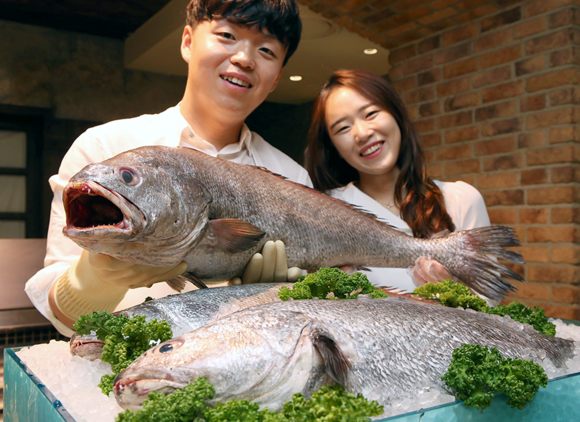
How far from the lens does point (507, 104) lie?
327cm

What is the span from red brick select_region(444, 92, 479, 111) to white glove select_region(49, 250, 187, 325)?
2.96m

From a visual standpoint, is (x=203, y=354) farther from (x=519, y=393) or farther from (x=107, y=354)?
(x=519, y=393)

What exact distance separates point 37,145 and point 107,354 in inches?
177

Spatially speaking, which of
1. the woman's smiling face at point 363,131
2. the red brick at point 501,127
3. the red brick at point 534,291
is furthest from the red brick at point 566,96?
the woman's smiling face at point 363,131

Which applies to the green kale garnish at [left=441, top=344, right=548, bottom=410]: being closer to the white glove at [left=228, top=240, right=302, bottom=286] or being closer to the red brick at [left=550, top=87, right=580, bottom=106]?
the white glove at [left=228, top=240, right=302, bottom=286]

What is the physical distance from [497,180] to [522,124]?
41cm

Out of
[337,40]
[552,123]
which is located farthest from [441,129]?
[337,40]

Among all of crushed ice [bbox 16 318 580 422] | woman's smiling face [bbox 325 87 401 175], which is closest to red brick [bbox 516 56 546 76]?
woman's smiling face [bbox 325 87 401 175]

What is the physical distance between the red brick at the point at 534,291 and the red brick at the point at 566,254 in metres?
0.21

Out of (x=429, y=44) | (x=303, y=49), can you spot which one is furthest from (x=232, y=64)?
(x=303, y=49)

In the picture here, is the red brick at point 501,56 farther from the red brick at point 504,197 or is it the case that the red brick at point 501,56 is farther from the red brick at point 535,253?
the red brick at point 535,253

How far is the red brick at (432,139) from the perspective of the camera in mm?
3658

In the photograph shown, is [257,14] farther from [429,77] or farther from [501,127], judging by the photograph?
[429,77]

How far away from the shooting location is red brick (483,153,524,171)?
10.5 feet
